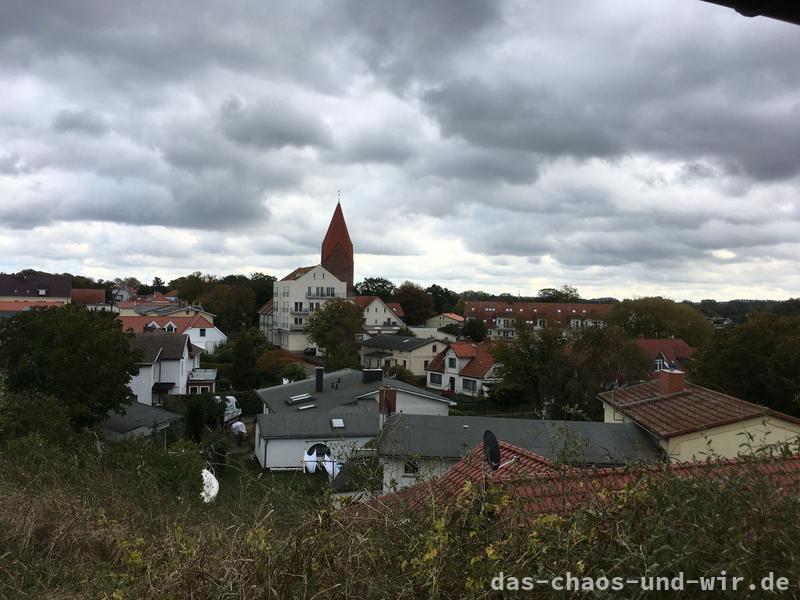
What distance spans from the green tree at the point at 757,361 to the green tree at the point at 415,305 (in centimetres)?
6048

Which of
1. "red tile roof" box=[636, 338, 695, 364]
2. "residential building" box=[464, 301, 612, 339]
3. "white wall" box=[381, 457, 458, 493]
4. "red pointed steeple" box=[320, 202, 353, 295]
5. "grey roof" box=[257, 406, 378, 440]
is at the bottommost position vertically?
"grey roof" box=[257, 406, 378, 440]

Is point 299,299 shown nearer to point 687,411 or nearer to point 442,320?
point 442,320

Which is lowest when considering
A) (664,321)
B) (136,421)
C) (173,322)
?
(136,421)

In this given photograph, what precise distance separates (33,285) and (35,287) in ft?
1.23

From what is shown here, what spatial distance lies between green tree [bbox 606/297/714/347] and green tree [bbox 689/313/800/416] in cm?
2770

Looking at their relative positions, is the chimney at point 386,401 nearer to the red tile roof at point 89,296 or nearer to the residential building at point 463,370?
the residential building at point 463,370

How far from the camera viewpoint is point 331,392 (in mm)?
26250

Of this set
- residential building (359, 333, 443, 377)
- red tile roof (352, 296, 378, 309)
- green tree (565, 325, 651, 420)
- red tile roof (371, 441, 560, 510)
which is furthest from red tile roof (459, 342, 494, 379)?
red tile roof (371, 441, 560, 510)

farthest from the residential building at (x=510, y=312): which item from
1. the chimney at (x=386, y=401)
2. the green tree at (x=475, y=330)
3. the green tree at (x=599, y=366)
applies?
the chimney at (x=386, y=401)

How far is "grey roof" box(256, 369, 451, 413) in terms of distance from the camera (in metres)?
24.3

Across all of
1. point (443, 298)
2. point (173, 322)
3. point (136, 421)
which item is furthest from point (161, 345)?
point (443, 298)

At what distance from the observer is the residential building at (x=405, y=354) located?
50353 mm

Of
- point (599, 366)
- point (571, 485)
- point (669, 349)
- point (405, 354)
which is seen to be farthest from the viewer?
point (405, 354)

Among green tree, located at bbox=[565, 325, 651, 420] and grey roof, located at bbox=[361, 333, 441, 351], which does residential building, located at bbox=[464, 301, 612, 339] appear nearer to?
grey roof, located at bbox=[361, 333, 441, 351]
